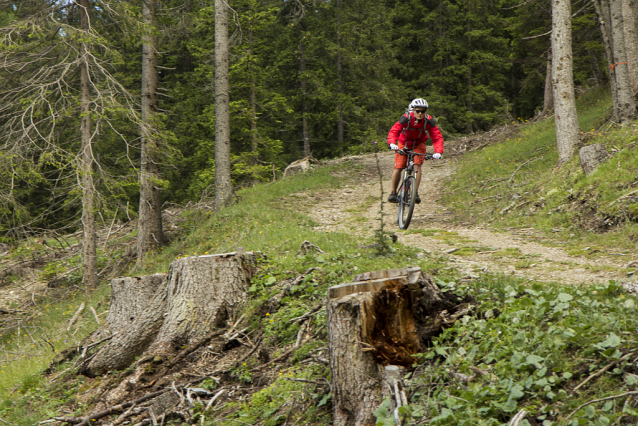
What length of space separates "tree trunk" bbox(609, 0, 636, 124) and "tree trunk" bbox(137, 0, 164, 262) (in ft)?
40.0

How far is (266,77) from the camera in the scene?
854 inches

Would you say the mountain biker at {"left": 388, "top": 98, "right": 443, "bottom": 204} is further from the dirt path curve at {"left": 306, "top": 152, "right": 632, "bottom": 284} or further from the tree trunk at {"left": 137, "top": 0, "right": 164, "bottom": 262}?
the tree trunk at {"left": 137, "top": 0, "right": 164, "bottom": 262}

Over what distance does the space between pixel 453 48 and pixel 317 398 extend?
29.1 meters

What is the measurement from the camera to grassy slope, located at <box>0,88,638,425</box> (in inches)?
122

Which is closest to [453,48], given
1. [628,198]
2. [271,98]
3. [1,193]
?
[271,98]

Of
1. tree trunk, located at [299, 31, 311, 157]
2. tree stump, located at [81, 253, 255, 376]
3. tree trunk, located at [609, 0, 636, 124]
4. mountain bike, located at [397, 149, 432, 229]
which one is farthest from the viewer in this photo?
tree trunk, located at [299, 31, 311, 157]

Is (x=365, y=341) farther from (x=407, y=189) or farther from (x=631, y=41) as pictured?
(x=631, y=41)

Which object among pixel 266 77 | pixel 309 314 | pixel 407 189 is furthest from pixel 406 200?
pixel 266 77

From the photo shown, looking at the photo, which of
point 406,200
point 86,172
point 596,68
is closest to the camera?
point 406,200

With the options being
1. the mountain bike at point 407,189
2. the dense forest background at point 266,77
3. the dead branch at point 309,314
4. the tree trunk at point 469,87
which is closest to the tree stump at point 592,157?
the mountain bike at point 407,189

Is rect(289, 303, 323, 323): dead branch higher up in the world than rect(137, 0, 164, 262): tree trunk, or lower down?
lower down

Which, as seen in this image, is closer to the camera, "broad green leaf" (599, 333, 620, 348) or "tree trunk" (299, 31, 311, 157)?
"broad green leaf" (599, 333, 620, 348)

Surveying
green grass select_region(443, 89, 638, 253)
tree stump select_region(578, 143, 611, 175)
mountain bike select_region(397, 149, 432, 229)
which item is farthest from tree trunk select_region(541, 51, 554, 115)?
mountain bike select_region(397, 149, 432, 229)

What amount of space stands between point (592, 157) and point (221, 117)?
30.2 ft
